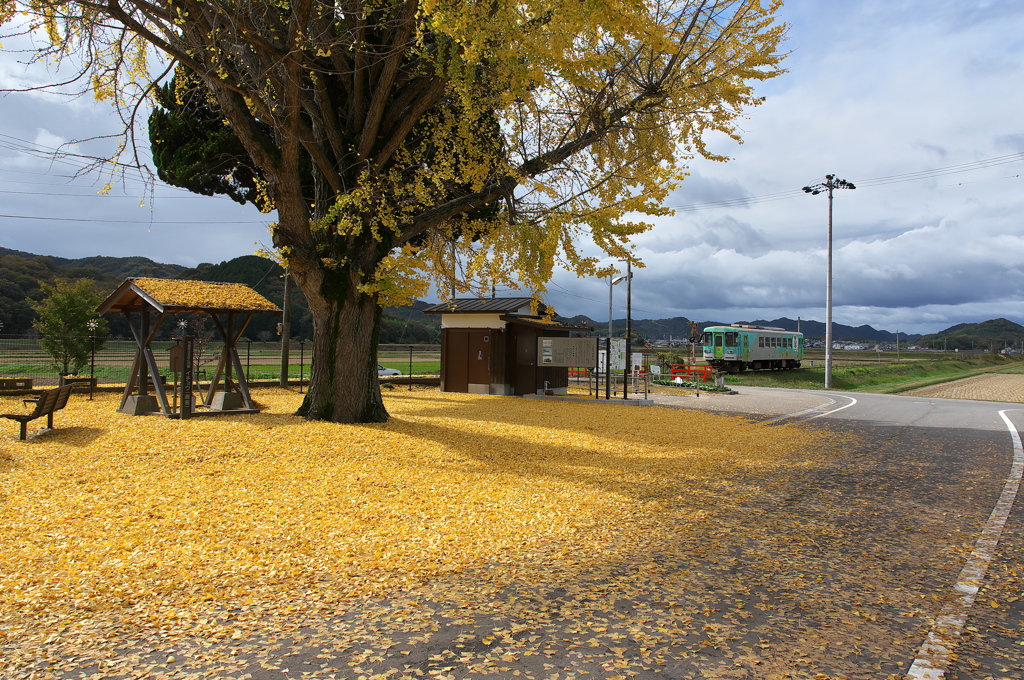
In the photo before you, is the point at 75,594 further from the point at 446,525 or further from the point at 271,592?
the point at 446,525

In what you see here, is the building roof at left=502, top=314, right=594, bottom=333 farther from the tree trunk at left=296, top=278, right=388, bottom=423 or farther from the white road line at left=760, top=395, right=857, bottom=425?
the tree trunk at left=296, top=278, right=388, bottom=423

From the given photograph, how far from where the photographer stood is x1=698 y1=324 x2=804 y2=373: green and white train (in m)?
43.2

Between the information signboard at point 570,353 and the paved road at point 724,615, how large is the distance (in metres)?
13.5

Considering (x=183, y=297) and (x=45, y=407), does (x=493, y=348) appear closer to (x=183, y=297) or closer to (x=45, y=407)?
(x=183, y=297)

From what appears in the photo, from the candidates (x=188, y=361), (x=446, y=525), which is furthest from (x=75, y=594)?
(x=188, y=361)

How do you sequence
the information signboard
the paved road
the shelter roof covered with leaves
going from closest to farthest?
the paved road < the shelter roof covered with leaves < the information signboard

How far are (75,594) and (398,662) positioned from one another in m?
2.51

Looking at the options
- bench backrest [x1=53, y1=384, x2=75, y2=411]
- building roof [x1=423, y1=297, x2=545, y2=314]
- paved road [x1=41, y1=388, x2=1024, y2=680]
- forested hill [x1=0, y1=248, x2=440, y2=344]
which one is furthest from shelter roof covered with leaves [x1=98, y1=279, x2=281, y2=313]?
forested hill [x1=0, y1=248, x2=440, y2=344]

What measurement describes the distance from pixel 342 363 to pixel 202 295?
397cm

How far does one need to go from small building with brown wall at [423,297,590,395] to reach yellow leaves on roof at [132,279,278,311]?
7663 millimetres

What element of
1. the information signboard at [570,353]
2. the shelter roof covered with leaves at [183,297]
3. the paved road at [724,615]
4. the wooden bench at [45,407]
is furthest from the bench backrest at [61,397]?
the information signboard at [570,353]

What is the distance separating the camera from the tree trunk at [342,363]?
12953 mm

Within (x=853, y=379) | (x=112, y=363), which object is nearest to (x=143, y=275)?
(x=112, y=363)

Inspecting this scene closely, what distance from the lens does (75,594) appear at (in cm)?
421
